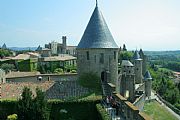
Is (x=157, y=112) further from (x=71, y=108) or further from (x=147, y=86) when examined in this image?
(x=71, y=108)

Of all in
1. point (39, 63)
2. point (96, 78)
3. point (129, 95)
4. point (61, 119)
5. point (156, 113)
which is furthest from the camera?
point (39, 63)

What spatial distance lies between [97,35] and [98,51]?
163cm

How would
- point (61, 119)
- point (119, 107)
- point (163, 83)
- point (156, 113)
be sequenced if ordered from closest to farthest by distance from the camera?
point (119, 107) → point (61, 119) → point (156, 113) → point (163, 83)

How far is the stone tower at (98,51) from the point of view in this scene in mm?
26514

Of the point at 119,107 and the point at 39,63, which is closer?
the point at 119,107

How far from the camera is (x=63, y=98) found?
2550cm

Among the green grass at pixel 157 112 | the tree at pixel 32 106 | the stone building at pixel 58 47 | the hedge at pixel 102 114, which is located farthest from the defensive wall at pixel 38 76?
the stone building at pixel 58 47

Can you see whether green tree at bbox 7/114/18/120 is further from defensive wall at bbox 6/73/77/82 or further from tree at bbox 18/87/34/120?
defensive wall at bbox 6/73/77/82

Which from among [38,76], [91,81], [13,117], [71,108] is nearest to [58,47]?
[38,76]

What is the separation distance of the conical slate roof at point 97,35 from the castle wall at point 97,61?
541mm

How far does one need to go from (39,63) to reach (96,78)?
57474mm

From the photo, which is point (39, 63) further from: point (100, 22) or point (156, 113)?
point (100, 22)

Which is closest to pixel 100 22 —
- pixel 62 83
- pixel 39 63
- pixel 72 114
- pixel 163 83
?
pixel 62 83

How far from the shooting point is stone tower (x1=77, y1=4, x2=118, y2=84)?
87.0 ft
